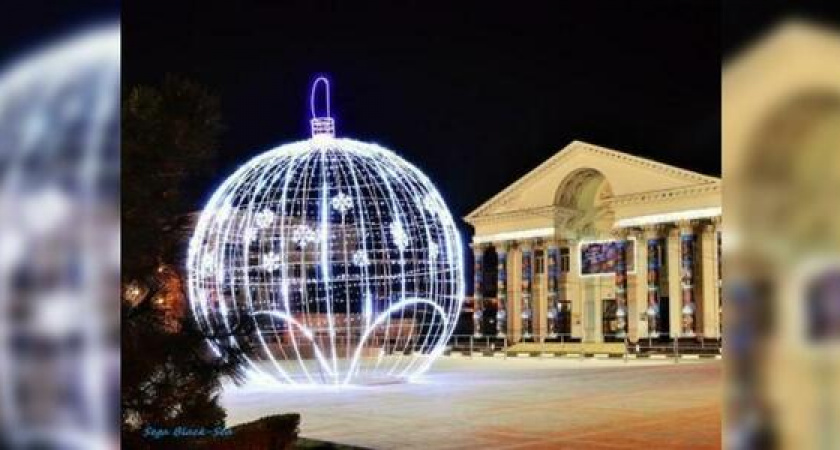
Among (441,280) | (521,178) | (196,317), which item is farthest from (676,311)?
(196,317)

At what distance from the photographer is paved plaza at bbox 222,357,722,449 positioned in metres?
10.5

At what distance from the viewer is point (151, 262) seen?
4.21m

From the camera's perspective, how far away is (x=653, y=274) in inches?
1922

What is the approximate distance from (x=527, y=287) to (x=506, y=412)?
42798 mm

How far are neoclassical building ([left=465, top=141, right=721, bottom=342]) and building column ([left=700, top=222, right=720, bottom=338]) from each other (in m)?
0.05

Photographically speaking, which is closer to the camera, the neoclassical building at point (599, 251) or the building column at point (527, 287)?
the neoclassical building at point (599, 251)

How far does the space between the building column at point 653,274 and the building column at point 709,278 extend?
7.52ft

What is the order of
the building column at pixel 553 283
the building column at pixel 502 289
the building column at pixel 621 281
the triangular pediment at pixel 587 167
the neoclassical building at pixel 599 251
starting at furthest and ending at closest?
the building column at pixel 502 289, the building column at pixel 553 283, the building column at pixel 621 281, the triangular pediment at pixel 587 167, the neoclassical building at pixel 599 251

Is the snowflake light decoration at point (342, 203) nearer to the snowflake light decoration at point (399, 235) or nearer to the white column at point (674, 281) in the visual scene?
the snowflake light decoration at point (399, 235)

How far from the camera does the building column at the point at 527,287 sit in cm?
5531

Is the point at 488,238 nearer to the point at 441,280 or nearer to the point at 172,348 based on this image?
the point at 441,280

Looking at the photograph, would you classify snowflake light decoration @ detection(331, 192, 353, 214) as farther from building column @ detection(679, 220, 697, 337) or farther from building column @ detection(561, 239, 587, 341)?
building column @ detection(561, 239, 587, 341)

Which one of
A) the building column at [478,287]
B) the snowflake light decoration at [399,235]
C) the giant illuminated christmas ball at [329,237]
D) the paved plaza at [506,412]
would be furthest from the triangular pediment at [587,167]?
the snowflake light decoration at [399,235]

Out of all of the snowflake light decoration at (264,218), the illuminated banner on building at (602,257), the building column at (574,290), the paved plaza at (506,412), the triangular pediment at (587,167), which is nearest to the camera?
the paved plaza at (506,412)
